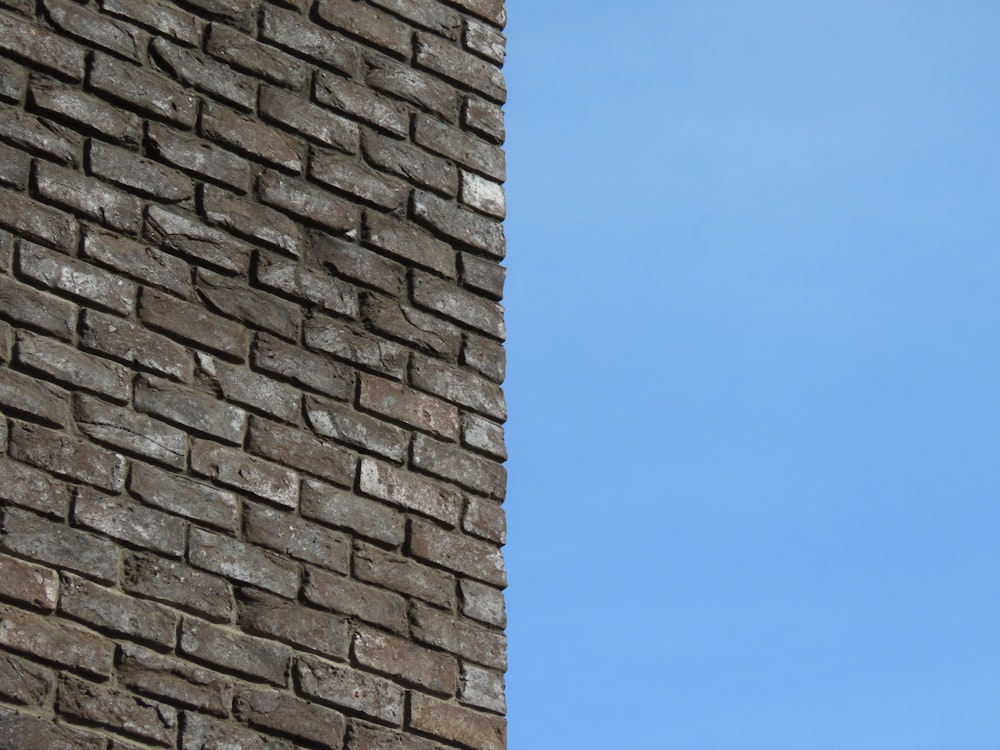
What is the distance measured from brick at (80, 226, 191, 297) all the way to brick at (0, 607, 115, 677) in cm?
74

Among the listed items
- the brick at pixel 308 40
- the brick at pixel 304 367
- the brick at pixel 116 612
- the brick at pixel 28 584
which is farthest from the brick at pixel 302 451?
the brick at pixel 308 40

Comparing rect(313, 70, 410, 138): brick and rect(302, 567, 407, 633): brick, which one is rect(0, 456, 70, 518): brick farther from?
rect(313, 70, 410, 138): brick

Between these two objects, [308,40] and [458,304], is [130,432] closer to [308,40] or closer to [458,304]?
[458,304]

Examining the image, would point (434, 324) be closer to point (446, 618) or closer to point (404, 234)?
point (404, 234)

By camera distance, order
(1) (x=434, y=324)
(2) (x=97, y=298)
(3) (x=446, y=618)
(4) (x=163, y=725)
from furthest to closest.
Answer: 1. (1) (x=434, y=324)
2. (3) (x=446, y=618)
3. (2) (x=97, y=298)
4. (4) (x=163, y=725)

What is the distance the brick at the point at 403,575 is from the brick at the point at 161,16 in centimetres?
117

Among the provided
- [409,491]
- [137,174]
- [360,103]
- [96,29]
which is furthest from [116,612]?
[360,103]

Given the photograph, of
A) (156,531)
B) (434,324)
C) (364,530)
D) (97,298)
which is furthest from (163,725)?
(434,324)

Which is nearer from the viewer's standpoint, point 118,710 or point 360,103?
point 118,710

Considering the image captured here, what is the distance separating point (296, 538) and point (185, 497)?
0.82 feet

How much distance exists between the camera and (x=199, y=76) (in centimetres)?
372

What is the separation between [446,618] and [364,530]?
0.26m

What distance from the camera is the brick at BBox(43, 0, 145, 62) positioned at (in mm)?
3566

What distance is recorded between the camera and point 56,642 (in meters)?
3.11
